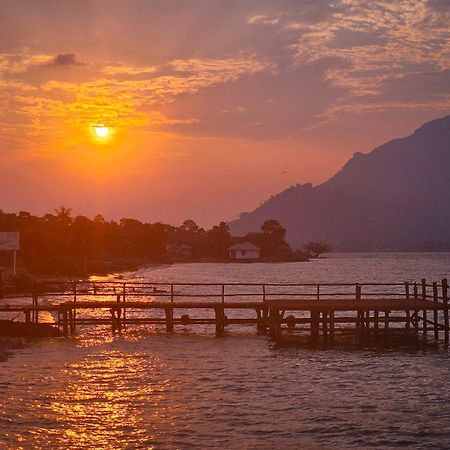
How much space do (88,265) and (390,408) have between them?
392ft

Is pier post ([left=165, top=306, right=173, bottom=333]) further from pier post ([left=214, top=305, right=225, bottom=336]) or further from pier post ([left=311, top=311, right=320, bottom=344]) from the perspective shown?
pier post ([left=311, top=311, right=320, bottom=344])

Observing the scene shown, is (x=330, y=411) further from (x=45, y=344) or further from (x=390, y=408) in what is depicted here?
(x=45, y=344)

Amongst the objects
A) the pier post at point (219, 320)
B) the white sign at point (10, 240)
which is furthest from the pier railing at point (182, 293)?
the white sign at point (10, 240)

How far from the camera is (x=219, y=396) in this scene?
896 inches

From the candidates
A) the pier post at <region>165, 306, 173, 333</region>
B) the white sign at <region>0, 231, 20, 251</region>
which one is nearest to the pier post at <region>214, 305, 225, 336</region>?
the pier post at <region>165, 306, 173, 333</region>

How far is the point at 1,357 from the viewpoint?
97.0 feet

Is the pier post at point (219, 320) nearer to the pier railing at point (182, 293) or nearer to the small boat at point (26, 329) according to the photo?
the pier railing at point (182, 293)

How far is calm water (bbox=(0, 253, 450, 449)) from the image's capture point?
18.1 m

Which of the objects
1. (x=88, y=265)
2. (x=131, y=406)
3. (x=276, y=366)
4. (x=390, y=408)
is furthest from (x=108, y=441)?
(x=88, y=265)

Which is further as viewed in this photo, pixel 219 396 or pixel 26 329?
pixel 26 329

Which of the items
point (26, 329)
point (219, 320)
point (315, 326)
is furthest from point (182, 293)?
point (315, 326)

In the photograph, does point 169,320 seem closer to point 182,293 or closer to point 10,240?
point 10,240

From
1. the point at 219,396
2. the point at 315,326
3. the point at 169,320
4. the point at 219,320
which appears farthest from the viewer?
the point at 169,320

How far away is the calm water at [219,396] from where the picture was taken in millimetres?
18109
